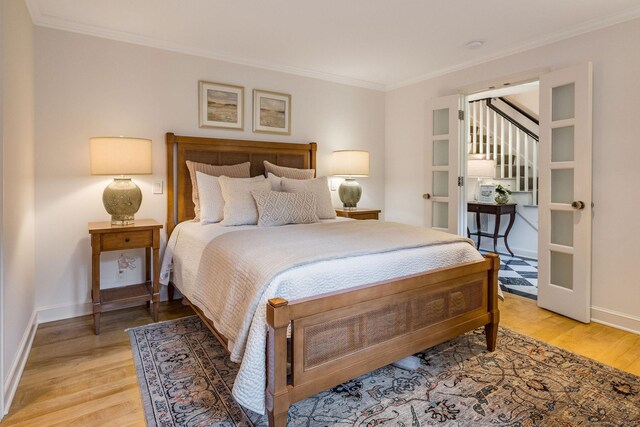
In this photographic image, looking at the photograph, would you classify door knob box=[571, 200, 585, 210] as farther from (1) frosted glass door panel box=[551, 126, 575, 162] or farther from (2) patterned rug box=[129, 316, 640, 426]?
(2) patterned rug box=[129, 316, 640, 426]

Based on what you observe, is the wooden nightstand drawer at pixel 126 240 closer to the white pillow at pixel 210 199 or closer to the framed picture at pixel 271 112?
the white pillow at pixel 210 199

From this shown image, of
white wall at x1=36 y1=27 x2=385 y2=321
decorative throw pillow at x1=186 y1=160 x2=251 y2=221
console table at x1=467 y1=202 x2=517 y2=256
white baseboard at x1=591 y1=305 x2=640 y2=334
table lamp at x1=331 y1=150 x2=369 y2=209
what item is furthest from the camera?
console table at x1=467 y1=202 x2=517 y2=256

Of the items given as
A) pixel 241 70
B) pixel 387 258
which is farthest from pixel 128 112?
pixel 387 258

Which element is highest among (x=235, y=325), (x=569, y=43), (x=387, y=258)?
(x=569, y=43)

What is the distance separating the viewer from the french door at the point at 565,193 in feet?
9.39

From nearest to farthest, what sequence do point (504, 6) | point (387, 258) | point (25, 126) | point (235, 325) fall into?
point (235, 325) → point (387, 258) → point (25, 126) → point (504, 6)

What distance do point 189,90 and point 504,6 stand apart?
8.77ft

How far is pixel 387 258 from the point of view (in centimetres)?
196

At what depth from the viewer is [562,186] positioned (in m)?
3.07

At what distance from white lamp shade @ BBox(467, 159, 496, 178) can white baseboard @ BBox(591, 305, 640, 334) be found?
3.06m

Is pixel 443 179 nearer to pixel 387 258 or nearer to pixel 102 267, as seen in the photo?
pixel 387 258

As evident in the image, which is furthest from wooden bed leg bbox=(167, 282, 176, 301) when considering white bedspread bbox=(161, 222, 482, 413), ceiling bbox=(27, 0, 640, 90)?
ceiling bbox=(27, 0, 640, 90)

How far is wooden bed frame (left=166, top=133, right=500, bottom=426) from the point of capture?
151cm

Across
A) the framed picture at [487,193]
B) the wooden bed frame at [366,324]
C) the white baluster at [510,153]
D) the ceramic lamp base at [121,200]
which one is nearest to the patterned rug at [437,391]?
the wooden bed frame at [366,324]
